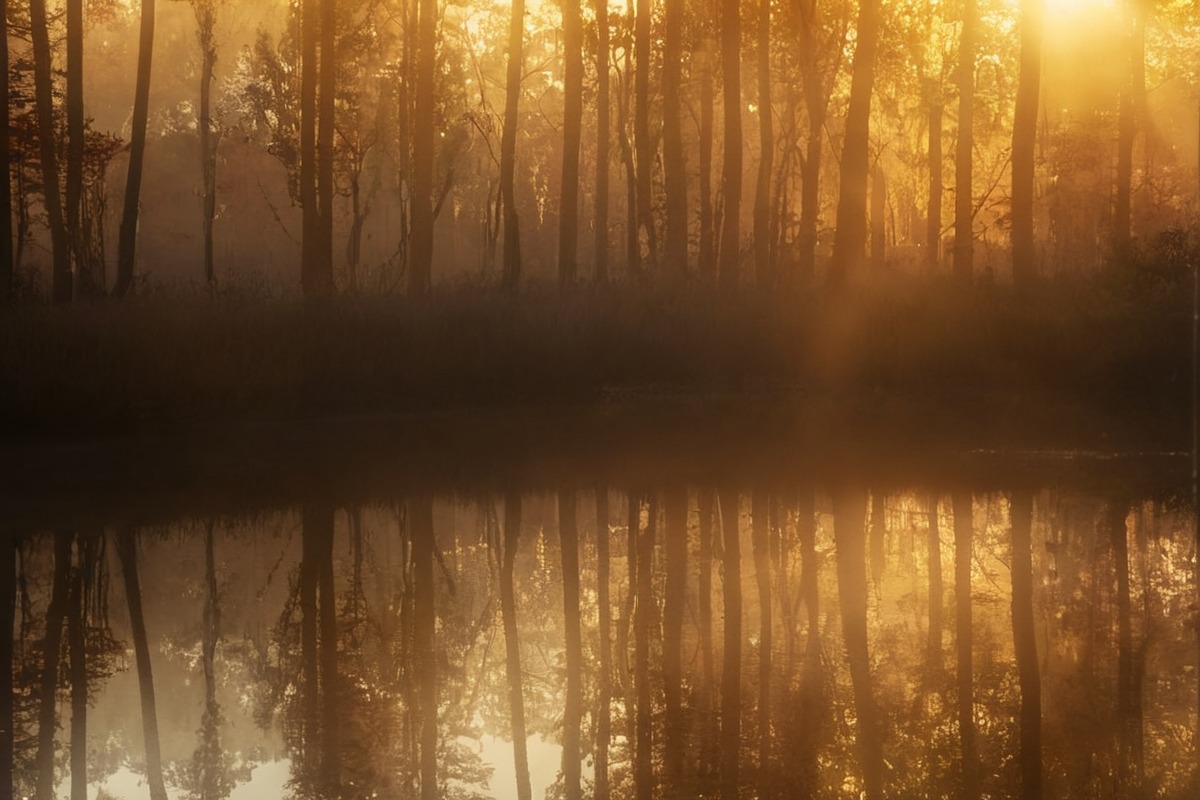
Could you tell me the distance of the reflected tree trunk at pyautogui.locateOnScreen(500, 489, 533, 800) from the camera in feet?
18.9

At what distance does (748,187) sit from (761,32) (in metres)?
29.5

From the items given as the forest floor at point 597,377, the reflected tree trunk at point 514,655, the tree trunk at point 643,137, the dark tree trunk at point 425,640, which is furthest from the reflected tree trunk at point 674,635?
the tree trunk at point 643,137

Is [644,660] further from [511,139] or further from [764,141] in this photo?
[764,141]

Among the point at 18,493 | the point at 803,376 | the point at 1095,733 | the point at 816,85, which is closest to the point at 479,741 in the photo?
the point at 1095,733

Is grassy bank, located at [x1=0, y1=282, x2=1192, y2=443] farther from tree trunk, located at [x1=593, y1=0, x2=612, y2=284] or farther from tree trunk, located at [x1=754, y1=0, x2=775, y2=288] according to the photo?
tree trunk, located at [x1=593, y1=0, x2=612, y2=284]

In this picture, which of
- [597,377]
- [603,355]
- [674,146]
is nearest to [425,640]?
[597,377]

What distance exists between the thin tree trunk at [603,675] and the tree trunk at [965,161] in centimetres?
1160

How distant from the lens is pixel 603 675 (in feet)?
22.0

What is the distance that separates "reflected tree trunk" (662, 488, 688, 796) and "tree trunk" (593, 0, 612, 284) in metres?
21.0

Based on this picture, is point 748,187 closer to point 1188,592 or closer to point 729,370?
point 729,370

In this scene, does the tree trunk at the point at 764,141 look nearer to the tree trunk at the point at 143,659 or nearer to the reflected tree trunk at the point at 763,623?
the reflected tree trunk at the point at 763,623

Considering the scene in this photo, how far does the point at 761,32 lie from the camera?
1190 inches

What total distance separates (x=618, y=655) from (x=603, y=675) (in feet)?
1.06

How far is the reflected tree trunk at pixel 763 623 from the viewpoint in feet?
17.8
